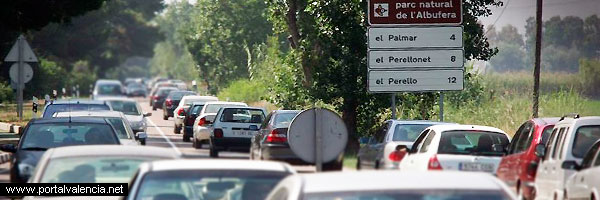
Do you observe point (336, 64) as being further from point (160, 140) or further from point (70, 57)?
point (70, 57)

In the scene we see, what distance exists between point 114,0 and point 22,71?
65.2 meters

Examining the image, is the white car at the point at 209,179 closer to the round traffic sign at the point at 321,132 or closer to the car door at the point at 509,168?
the round traffic sign at the point at 321,132

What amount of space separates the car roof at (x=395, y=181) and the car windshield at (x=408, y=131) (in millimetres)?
14498

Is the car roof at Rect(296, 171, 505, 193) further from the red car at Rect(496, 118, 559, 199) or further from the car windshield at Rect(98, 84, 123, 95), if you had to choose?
the car windshield at Rect(98, 84, 123, 95)

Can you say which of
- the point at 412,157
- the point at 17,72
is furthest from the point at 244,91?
the point at 412,157

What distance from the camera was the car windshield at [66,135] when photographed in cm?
1950

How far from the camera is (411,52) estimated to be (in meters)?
31.6

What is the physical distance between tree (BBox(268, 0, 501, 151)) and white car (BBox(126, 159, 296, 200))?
23.6m

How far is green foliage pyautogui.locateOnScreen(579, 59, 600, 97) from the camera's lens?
5381 centimetres

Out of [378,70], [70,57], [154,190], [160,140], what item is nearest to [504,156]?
[154,190]

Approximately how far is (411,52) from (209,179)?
20.8 meters

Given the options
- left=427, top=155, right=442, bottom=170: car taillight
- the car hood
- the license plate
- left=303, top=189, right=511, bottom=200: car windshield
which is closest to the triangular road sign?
the car hood

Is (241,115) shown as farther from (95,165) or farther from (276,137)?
(95,165)

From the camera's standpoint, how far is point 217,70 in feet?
255
